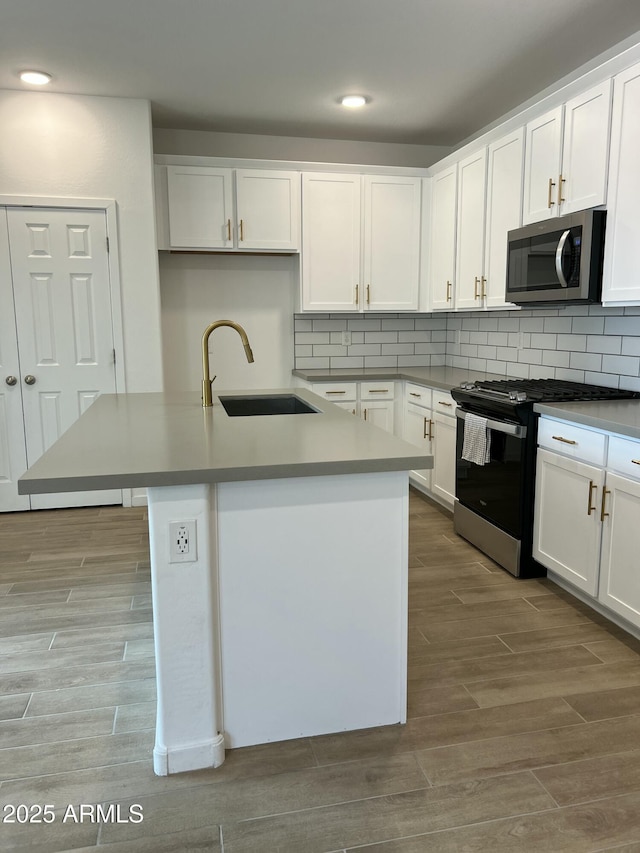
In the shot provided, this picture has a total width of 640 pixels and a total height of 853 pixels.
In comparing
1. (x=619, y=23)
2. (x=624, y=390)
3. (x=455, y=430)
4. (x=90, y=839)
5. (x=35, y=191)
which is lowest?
(x=90, y=839)

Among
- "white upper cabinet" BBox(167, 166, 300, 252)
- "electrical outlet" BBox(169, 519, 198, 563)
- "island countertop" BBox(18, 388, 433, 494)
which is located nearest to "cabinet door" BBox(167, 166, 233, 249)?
"white upper cabinet" BBox(167, 166, 300, 252)

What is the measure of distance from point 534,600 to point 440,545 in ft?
2.65

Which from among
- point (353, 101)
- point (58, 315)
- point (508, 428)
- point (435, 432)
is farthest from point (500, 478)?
point (58, 315)

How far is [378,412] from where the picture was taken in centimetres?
486

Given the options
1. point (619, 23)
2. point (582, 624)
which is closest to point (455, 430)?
point (582, 624)

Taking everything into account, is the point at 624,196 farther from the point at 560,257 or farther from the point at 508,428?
the point at 508,428

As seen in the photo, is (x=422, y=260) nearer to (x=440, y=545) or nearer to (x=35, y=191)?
(x=440, y=545)

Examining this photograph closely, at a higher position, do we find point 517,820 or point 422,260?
point 422,260

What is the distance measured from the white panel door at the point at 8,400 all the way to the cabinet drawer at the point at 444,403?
110 inches

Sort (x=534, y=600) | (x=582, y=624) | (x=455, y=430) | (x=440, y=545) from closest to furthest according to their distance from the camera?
1. (x=582, y=624)
2. (x=534, y=600)
3. (x=440, y=545)
4. (x=455, y=430)

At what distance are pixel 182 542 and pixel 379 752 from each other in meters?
0.89

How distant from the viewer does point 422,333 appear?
5410 millimetres

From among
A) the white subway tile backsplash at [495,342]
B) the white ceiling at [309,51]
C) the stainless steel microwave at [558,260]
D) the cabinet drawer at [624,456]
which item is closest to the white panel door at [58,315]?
the white ceiling at [309,51]

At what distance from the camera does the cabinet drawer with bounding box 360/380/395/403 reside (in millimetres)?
4793
